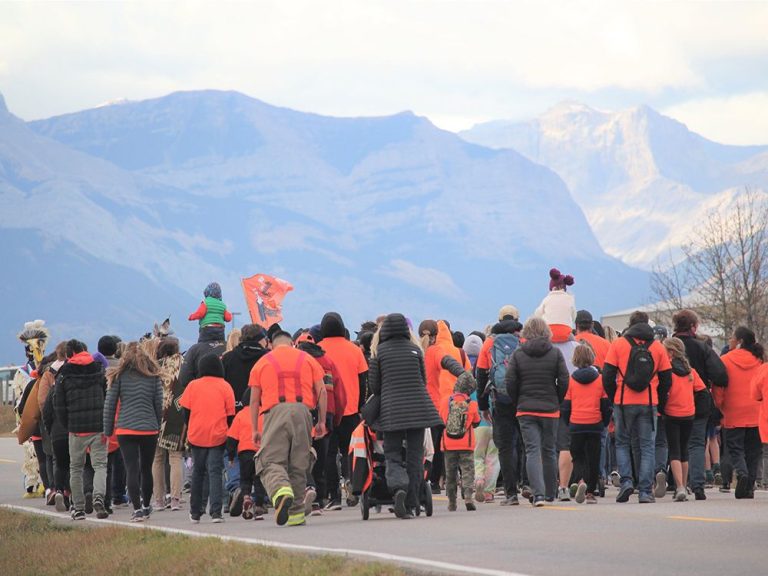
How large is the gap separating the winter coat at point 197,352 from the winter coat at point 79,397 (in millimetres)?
897

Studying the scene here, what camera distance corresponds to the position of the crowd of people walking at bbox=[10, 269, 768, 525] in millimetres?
14281

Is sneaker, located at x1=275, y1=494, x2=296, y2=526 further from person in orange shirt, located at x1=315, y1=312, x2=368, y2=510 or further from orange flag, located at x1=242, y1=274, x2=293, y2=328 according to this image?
orange flag, located at x1=242, y1=274, x2=293, y2=328

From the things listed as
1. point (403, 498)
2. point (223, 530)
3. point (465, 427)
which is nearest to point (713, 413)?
point (465, 427)

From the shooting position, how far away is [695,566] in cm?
945

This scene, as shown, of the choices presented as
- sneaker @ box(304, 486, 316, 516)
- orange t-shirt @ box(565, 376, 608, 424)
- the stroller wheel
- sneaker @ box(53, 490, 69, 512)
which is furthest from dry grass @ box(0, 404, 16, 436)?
the stroller wheel

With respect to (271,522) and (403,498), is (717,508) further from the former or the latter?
(271,522)

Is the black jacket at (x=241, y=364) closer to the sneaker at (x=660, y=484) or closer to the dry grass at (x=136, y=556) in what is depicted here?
the dry grass at (x=136, y=556)

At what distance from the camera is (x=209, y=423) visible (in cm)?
1534

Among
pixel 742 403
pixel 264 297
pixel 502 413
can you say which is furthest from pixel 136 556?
pixel 264 297

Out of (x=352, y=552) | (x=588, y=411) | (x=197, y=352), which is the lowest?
(x=352, y=552)

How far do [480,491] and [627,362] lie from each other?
257cm

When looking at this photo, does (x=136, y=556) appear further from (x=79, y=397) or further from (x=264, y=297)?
(x=264, y=297)

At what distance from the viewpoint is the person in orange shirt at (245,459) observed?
15406mm

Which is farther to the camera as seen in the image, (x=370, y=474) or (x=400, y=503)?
(x=370, y=474)
